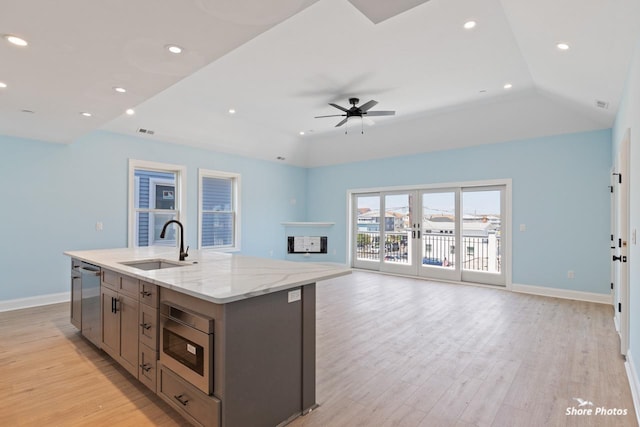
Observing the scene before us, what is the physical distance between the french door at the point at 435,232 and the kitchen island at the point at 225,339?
4906 mm

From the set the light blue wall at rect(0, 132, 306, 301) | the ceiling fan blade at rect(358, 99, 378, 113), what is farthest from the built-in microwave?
the light blue wall at rect(0, 132, 306, 301)

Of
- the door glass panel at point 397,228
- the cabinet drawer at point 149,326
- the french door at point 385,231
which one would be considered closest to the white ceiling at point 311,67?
the door glass panel at point 397,228

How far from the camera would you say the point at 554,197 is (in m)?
5.46

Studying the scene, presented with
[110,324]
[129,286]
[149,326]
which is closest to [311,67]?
[129,286]

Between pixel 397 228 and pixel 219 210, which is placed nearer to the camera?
pixel 219 210

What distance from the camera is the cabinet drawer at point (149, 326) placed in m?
2.21

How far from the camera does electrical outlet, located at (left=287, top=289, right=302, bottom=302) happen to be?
2.10 m

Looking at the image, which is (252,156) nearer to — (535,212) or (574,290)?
(535,212)

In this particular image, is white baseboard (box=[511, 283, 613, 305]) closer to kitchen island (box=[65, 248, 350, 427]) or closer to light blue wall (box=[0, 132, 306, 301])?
kitchen island (box=[65, 248, 350, 427])

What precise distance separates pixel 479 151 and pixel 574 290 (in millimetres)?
2833

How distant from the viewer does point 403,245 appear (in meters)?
7.41

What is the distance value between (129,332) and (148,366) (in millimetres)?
378

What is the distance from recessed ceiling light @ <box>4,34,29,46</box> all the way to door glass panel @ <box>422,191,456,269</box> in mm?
6533

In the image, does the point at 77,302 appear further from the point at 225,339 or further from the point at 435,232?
the point at 435,232
